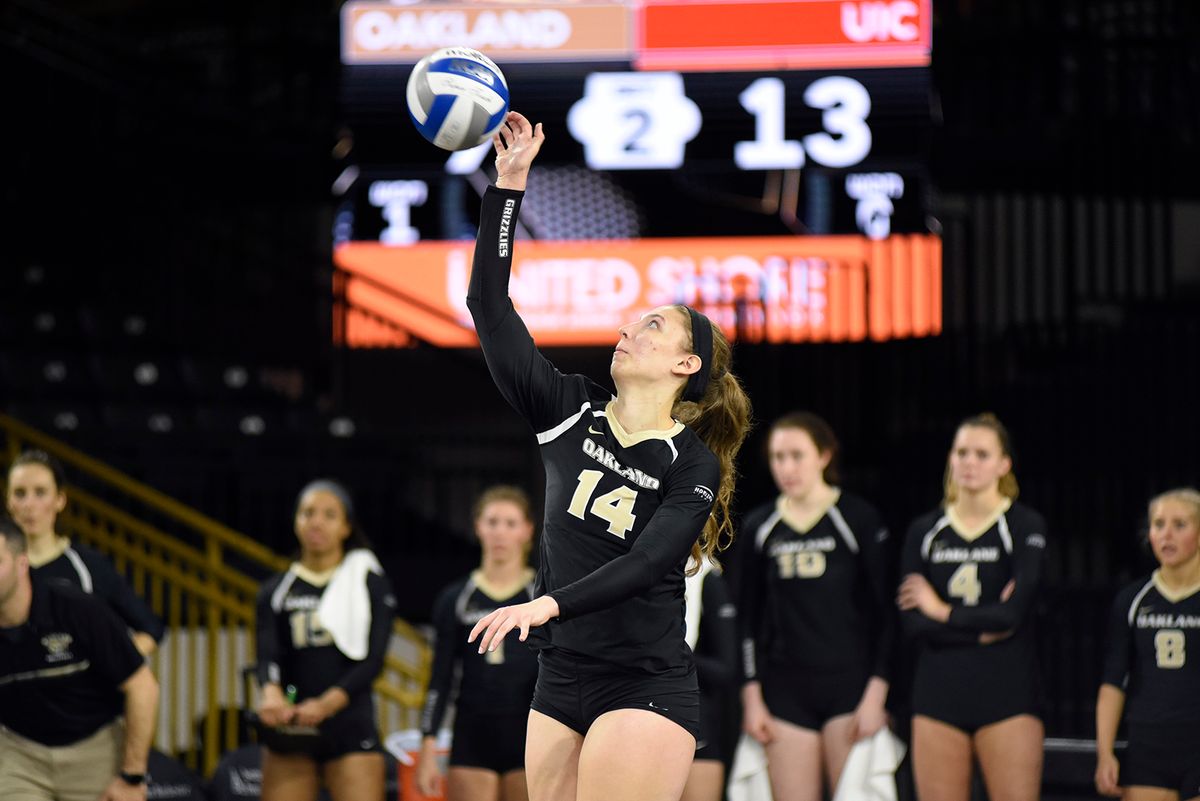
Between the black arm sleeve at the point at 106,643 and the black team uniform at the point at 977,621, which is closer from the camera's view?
the black arm sleeve at the point at 106,643

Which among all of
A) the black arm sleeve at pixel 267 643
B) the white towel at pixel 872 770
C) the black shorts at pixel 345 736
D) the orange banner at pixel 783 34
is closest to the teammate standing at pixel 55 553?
the black arm sleeve at pixel 267 643

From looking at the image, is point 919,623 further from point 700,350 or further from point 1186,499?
point 700,350

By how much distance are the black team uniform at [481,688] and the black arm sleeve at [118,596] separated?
1.17 m

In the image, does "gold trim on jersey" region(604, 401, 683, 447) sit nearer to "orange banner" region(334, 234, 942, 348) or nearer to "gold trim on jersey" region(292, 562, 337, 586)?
"gold trim on jersey" region(292, 562, 337, 586)

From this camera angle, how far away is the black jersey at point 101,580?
21.2ft

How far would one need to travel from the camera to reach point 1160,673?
20.6 feet

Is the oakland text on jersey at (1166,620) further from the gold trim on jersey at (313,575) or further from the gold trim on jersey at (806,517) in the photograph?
the gold trim on jersey at (313,575)

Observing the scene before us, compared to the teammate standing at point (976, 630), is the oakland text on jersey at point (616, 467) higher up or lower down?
higher up

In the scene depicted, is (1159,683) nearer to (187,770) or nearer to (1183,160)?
(187,770)

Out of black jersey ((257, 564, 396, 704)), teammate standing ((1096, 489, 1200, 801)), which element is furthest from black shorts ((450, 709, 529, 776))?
teammate standing ((1096, 489, 1200, 801))

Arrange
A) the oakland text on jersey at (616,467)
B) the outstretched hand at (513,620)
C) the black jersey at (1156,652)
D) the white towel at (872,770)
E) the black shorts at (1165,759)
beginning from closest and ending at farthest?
the outstretched hand at (513,620) < the oakland text on jersey at (616,467) < the black shorts at (1165,759) < the black jersey at (1156,652) < the white towel at (872,770)

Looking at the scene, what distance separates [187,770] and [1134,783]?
4372 millimetres

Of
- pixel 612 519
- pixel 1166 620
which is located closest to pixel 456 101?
pixel 612 519

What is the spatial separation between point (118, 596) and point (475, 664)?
1456 millimetres
